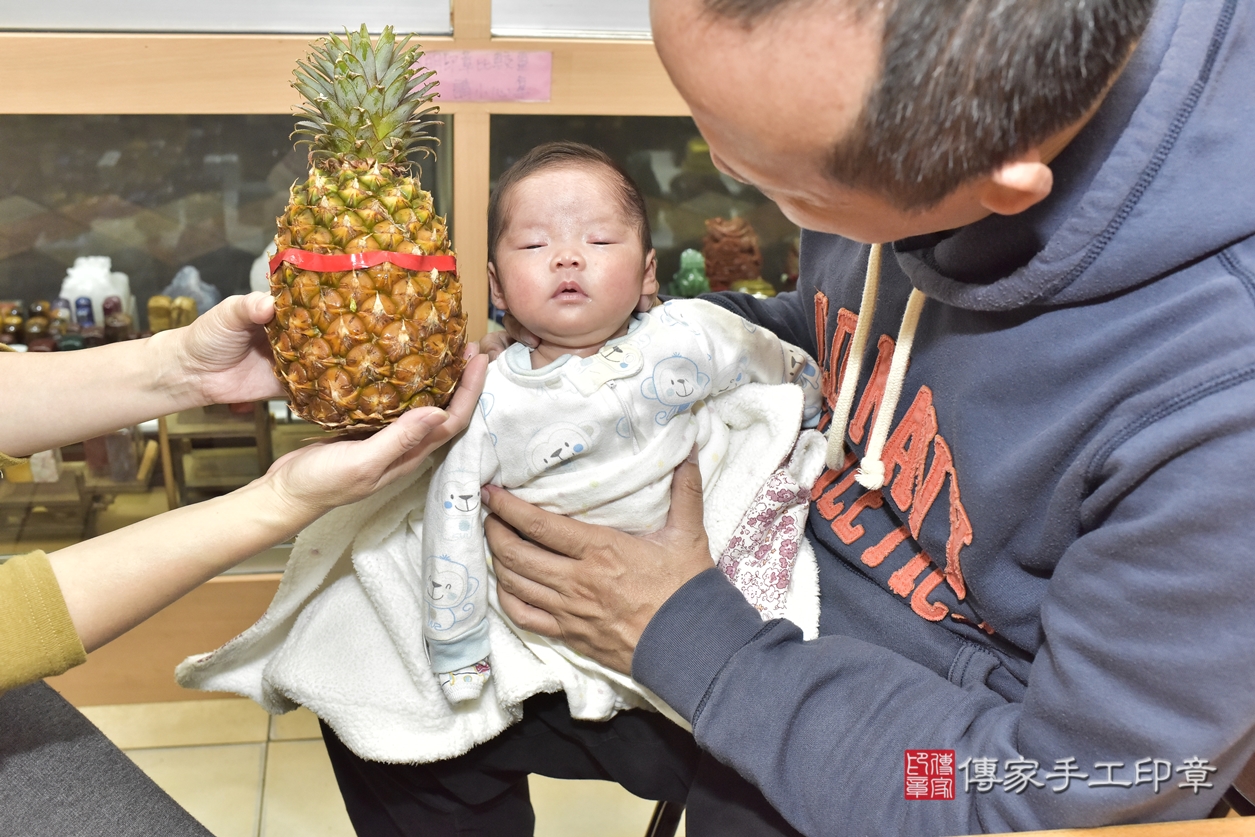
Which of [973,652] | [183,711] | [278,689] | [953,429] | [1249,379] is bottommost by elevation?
[183,711]

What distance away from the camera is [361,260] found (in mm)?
928

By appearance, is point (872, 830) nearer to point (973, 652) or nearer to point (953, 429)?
point (973, 652)

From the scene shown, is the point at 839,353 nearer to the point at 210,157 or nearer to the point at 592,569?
the point at 592,569

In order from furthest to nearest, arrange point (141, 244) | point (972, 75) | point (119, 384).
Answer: point (141, 244)
point (119, 384)
point (972, 75)

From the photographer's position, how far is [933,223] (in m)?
0.83

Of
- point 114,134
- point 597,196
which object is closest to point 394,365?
point 597,196

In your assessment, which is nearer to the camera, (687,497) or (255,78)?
(687,497)

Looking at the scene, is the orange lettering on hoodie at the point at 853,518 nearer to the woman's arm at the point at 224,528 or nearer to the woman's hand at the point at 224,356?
the woman's arm at the point at 224,528

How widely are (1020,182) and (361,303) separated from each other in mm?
614

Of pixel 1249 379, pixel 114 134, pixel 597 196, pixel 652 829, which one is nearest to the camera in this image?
pixel 1249 379

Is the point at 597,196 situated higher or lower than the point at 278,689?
higher

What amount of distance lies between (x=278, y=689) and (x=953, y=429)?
0.96 metres


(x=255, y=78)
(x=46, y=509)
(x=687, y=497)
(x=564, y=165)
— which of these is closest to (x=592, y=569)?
(x=687, y=497)
